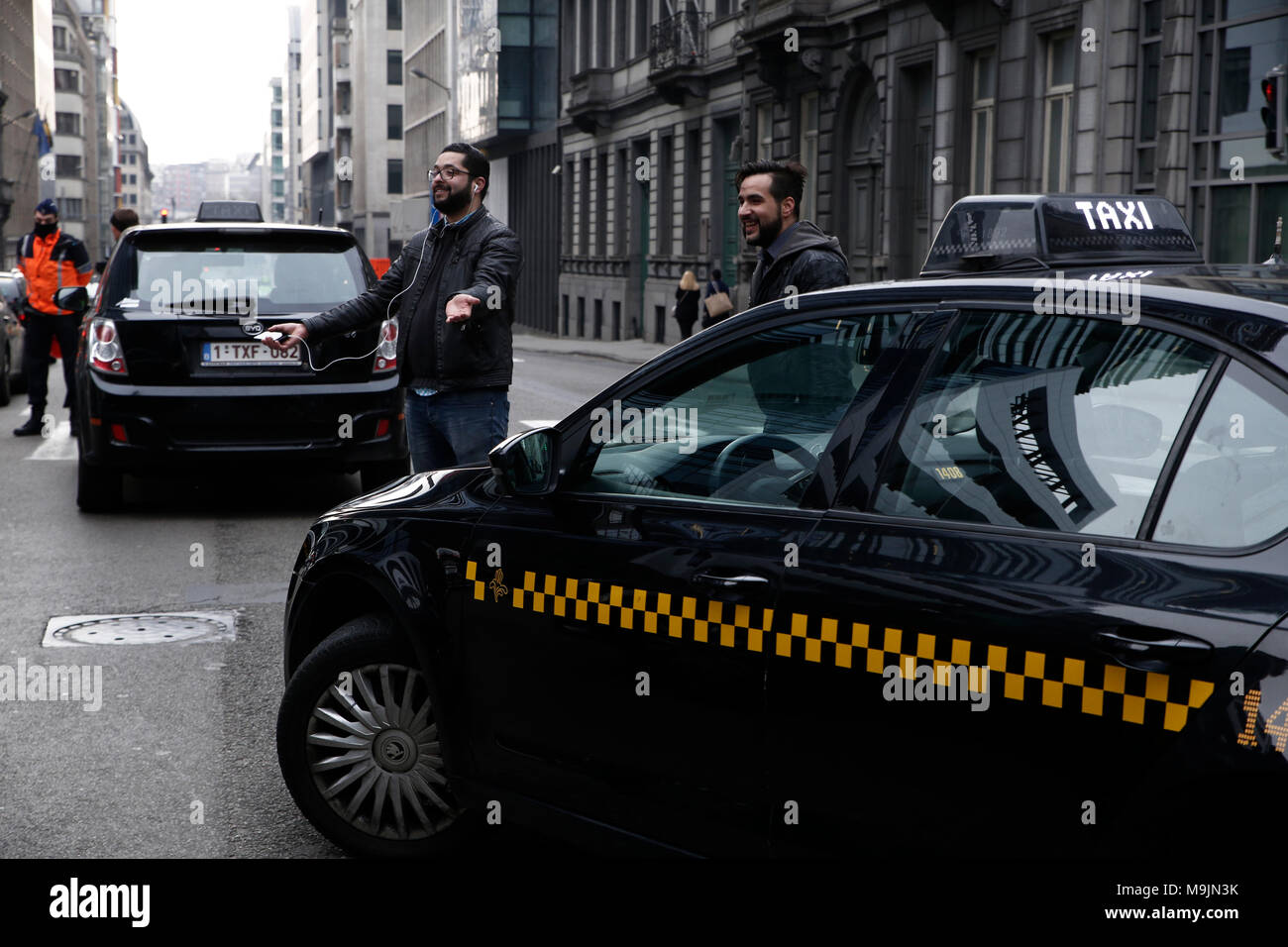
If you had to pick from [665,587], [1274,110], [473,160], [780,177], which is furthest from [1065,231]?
[665,587]

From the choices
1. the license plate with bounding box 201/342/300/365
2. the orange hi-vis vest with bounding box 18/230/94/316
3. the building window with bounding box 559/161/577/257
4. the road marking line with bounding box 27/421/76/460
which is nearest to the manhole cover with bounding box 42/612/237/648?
the license plate with bounding box 201/342/300/365

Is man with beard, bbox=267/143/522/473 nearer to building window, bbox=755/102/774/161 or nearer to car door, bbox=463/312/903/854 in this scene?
car door, bbox=463/312/903/854

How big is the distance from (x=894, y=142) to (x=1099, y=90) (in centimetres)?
677

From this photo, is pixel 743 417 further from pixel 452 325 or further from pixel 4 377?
pixel 4 377

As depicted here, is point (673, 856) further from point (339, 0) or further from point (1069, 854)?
point (339, 0)

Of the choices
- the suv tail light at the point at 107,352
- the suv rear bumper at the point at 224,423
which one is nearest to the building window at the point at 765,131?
the suv rear bumper at the point at 224,423

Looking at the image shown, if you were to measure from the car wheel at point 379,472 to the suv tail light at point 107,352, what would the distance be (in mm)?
1544

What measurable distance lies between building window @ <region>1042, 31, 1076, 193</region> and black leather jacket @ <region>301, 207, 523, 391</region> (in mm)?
16887

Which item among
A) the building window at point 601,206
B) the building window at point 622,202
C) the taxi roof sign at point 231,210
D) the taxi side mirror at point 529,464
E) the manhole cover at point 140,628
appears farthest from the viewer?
the building window at point 601,206

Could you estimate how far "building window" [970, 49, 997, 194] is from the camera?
24438 millimetres

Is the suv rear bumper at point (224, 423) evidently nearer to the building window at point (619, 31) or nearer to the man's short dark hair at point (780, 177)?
the man's short dark hair at point (780, 177)

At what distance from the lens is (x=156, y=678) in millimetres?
6332

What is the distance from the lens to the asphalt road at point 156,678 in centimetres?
460

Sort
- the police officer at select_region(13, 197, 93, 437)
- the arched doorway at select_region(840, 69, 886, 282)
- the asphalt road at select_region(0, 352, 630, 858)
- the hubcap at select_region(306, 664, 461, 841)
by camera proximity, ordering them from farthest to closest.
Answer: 1. the arched doorway at select_region(840, 69, 886, 282)
2. the police officer at select_region(13, 197, 93, 437)
3. the asphalt road at select_region(0, 352, 630, 858)
4. the hubcap at select_region(306, 664, 461, 841)
